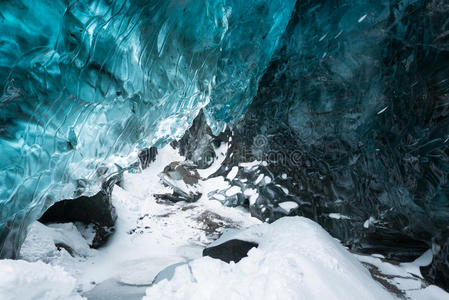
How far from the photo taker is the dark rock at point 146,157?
11011 millimetres

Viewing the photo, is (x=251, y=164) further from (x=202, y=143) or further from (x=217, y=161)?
(x=202, y=143)

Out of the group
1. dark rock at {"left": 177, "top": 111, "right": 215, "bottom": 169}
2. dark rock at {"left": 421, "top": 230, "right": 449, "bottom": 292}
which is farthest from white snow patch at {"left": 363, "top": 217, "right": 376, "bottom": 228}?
dark rock at {"left": 177, "top": 111, "right": 215, "bottom": 169}

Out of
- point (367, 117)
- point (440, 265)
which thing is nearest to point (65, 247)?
point (367, 117)

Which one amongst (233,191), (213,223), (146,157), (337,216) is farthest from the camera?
(146,157)

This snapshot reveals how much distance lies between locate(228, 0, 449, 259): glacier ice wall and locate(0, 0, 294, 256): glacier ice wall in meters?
1.14

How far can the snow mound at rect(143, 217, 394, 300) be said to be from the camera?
1701 millimetres

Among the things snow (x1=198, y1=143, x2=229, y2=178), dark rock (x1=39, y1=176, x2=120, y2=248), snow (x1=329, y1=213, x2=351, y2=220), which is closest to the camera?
dark rock (x1=39, y1=176, x2=120, y2=248)

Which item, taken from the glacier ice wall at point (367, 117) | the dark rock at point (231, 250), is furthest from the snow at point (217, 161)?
the dark rock at point (231, 250)

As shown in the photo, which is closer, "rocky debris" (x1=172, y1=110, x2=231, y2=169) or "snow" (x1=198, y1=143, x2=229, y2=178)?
"snow" (x1=198, y1=143, x2=229, y2=178)

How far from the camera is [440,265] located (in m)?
2.97

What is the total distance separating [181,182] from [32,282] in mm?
6314

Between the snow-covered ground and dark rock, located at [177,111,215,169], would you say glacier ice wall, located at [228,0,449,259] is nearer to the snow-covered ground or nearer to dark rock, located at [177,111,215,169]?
the snow-covered ground

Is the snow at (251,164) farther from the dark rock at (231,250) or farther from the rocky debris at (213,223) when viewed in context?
the dark rock at (231,250)

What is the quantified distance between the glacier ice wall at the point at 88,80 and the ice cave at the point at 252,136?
0.04ft
